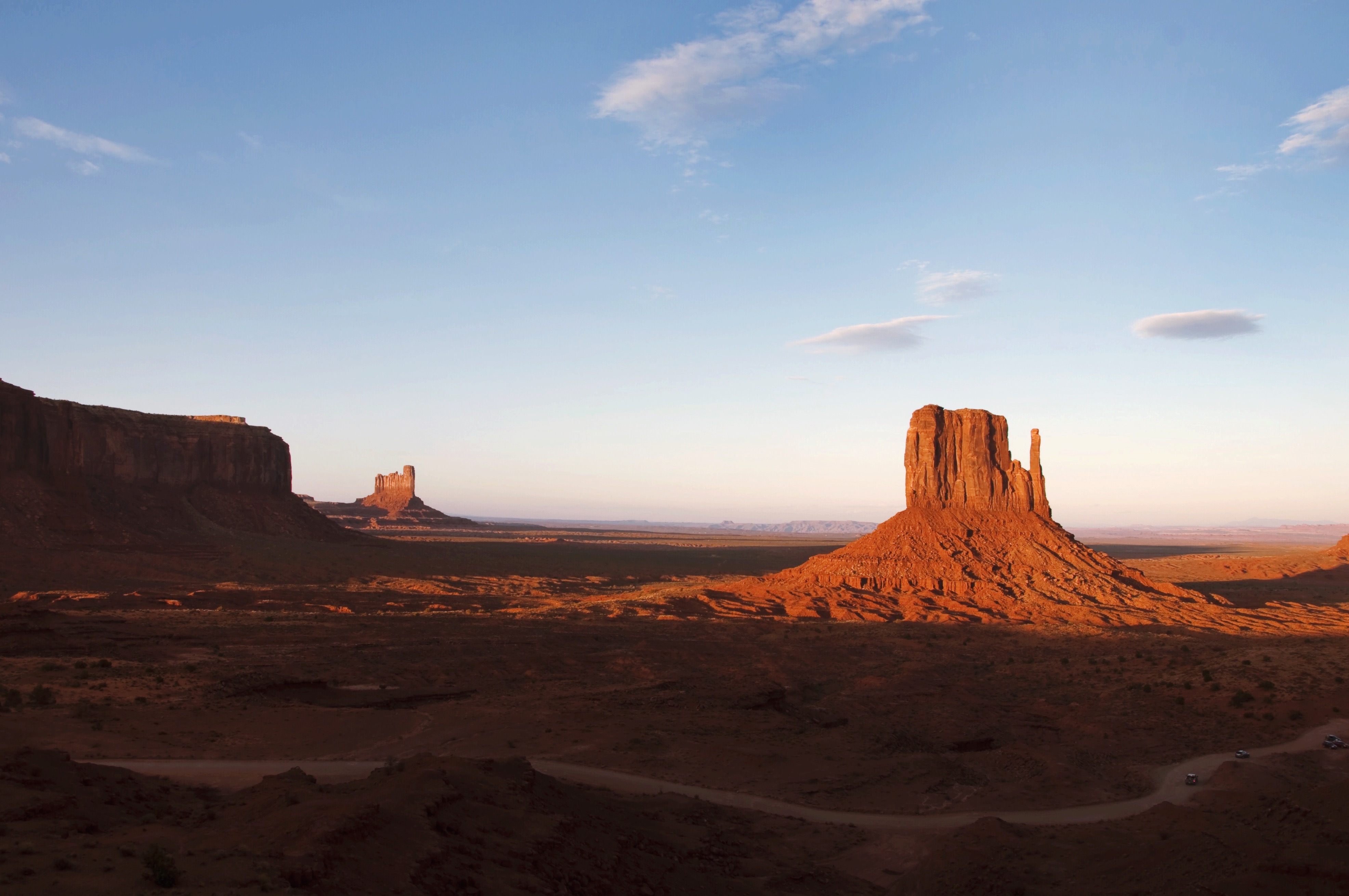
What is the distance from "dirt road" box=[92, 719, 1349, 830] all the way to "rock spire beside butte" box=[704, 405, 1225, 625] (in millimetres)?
30255

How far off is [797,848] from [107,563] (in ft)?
208

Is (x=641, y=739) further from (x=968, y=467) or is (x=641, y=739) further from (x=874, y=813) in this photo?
(x=968, y=467)

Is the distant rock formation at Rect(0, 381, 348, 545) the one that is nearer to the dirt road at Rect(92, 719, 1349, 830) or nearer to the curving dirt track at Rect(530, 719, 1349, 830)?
the dirt road at Rect(92, 719, 1349, 830)

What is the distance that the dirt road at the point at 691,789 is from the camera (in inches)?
714

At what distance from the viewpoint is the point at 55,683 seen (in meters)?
25.1

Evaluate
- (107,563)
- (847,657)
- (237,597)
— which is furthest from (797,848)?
(107,563)

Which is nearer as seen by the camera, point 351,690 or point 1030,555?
point 351,690

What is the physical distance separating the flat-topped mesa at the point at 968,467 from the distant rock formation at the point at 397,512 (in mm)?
128106

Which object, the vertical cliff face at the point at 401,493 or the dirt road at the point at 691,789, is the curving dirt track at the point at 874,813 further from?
the vertical cliff face at the point at 401,493

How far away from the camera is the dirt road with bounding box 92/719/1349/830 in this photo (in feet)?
59.5

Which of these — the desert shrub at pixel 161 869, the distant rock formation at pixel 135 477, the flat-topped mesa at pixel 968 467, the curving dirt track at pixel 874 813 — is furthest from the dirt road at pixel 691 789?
the distant rock formation at pixel 135 477

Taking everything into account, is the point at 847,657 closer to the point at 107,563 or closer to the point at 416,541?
the point at 107,563

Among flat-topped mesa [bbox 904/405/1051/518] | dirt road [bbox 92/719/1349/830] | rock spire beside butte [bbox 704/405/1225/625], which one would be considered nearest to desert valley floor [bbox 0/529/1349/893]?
dirt road [bbox 92/719/1349/830]

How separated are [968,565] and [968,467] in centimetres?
817
